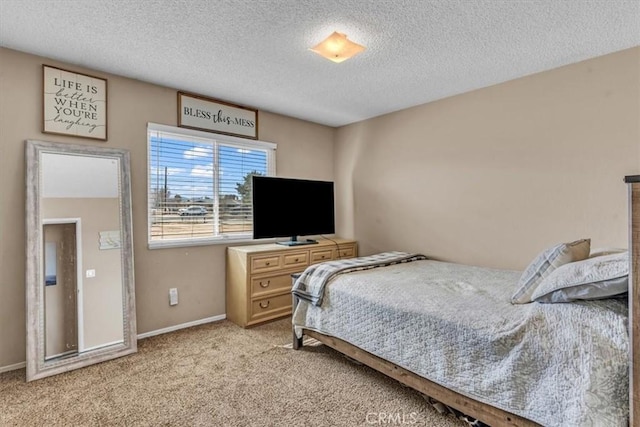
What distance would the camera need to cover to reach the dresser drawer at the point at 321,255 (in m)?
3.70

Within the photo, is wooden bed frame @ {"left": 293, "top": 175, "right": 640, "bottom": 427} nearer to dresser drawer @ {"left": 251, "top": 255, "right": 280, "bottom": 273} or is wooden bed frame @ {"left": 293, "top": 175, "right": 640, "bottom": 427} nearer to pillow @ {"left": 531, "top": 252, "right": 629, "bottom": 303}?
pillow @ {"left": 531, "top": 252, "right": 629, "bottom": 303}

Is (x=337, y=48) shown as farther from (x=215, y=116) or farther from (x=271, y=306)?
(x=271, y=306)

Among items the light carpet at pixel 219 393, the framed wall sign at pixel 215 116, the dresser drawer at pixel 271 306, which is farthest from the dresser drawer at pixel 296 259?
the framed wall sign at pixel 215 116

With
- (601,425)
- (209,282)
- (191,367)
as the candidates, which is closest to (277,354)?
(191,367)

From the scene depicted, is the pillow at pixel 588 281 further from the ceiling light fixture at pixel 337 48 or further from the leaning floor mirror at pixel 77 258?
the leaning floor mirror at pixel 77 258

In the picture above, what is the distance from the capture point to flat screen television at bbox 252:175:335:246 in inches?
134

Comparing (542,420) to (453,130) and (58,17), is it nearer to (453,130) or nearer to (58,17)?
(453,130)

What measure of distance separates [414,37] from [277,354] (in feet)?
8.33

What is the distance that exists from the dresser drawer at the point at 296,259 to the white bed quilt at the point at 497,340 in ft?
3.73

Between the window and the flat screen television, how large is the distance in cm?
40

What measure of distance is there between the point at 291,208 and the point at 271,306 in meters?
1.07

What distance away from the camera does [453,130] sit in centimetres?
329

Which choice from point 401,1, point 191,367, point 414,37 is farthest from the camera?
point 191,367

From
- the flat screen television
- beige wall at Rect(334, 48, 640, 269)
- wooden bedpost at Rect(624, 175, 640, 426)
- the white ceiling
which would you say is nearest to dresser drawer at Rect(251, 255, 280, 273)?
the flat screen television
